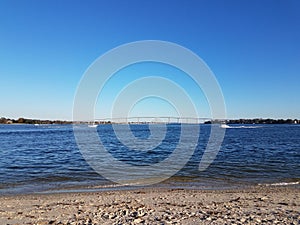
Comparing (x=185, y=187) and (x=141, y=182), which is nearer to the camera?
(x=185, y=187)

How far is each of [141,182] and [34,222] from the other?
26.7 ft

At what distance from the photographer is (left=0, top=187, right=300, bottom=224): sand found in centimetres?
796

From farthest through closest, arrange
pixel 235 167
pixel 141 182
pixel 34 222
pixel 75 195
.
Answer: pixel 235 167, pixel 141 182, pixel 75 195, pixel 34 222

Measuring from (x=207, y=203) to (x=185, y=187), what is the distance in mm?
3911

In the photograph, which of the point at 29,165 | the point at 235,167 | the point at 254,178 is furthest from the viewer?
the point at 29,165

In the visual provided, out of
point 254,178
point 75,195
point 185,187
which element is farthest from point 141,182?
point 254,178

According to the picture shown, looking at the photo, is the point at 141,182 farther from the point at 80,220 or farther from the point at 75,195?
the point at 80,220

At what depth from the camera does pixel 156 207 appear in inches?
372

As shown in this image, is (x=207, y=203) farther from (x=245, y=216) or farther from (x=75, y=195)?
(x=75, y=195)

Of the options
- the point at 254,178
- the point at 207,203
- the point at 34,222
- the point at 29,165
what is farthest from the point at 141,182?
the point at 29,165

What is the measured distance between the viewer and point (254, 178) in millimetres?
16500

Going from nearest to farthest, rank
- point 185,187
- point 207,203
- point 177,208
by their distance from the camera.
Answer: point 177,208 < point 207,203 < point 185,187

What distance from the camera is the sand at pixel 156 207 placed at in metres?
7.96

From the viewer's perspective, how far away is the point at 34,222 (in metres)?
7.91
